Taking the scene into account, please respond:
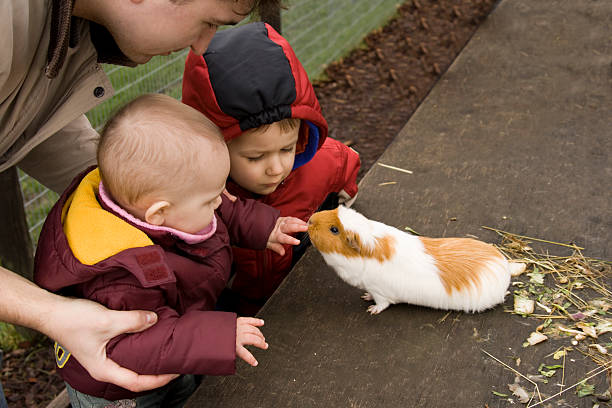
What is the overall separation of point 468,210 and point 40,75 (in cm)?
169

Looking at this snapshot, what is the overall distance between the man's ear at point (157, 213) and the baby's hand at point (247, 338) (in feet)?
1.19

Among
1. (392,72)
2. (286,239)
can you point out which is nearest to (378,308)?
(286,239)

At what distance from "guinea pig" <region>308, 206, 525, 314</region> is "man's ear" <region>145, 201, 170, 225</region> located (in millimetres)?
590

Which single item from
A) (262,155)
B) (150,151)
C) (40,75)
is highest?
(40,75)

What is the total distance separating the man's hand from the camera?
1.54 m

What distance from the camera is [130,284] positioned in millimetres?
1607

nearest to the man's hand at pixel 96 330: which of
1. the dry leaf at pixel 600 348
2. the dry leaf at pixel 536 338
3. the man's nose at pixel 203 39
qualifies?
the man's nose at pixel 203 39

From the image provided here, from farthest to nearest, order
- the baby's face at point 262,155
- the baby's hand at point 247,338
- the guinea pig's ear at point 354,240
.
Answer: the baby's face at point 262,155
the guinea pig's ear at point 354,240
the baby's hand at point 247,338

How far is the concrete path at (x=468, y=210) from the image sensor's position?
175 centimetres

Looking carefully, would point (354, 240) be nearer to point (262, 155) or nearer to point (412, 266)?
point (412, 266)

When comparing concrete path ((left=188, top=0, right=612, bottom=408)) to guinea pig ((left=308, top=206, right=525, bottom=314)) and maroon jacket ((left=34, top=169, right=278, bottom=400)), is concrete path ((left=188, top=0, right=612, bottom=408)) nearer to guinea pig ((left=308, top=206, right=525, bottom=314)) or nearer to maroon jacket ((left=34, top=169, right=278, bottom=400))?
guinea pig ((left=308, top=206, right=525, bottom=314))

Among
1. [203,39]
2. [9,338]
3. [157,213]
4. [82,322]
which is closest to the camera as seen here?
[82,322]

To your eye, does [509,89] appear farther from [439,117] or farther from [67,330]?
[67,330]

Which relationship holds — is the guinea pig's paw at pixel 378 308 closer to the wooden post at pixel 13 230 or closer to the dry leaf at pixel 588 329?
the dry leaf at pixel 588 329
